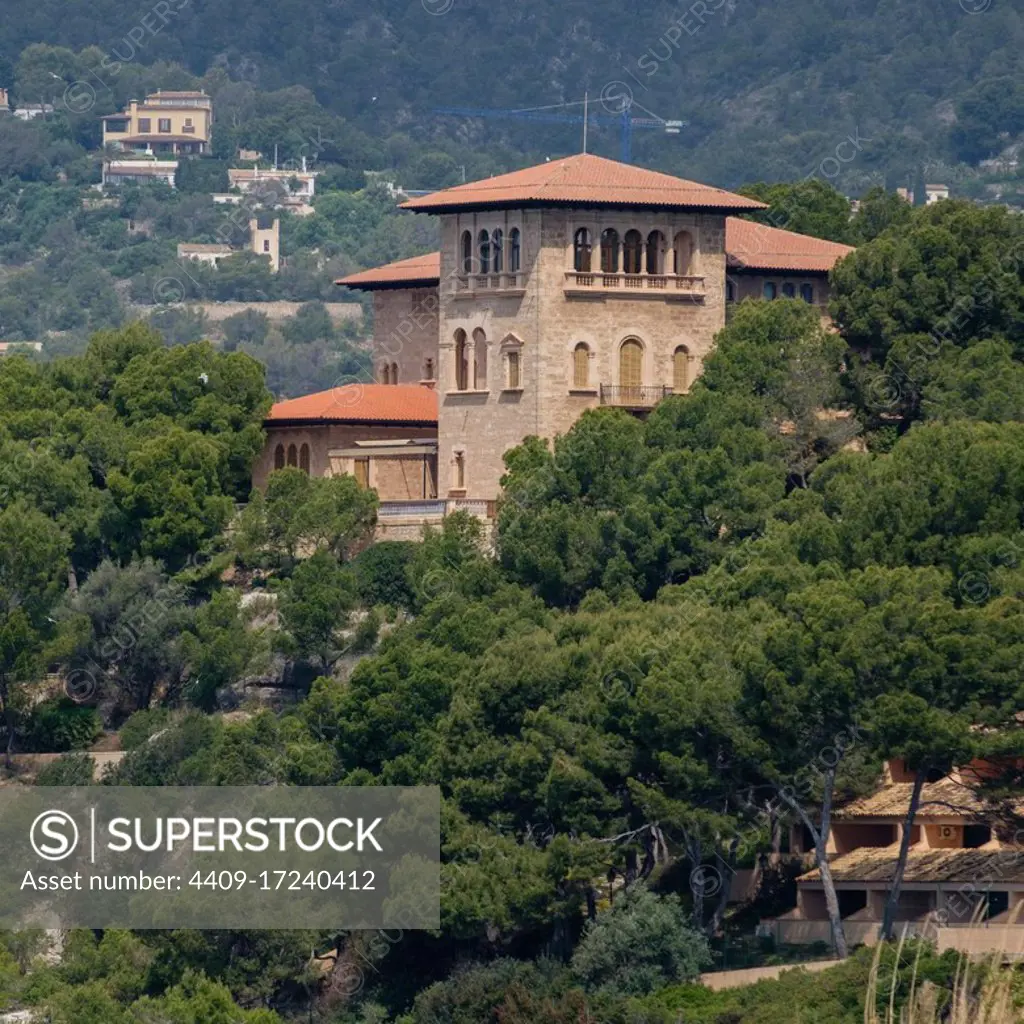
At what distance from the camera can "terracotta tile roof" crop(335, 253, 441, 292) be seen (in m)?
91.6

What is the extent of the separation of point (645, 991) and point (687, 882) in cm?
518

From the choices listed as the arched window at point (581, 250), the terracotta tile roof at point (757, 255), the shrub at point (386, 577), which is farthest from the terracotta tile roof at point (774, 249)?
the shrub at point (386, 577)

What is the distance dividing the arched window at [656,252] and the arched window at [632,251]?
0.24 meters

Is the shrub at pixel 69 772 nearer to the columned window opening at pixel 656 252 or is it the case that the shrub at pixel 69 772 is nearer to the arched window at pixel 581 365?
the arched window at pixel 581 365

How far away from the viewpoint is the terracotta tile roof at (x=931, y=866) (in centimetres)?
6519

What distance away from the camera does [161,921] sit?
68625 mm

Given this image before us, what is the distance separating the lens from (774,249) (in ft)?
292

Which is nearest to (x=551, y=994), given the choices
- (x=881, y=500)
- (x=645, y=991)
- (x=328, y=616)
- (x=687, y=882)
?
(x=645, y=991)

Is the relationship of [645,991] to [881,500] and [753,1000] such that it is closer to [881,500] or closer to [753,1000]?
[753,1000]

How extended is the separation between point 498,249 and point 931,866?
2343 cm

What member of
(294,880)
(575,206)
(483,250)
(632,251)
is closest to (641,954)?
(294,880)

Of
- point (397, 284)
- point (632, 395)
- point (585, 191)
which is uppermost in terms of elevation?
point (585, 191)

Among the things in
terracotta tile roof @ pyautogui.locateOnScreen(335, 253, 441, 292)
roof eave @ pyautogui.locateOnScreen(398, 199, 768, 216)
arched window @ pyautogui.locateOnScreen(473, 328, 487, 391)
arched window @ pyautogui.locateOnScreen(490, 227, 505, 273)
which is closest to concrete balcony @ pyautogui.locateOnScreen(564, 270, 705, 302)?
roof eave @ pyautogui.locateOnScreen(398, 199, 768, 216)

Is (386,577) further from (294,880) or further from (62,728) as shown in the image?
(294,880)
